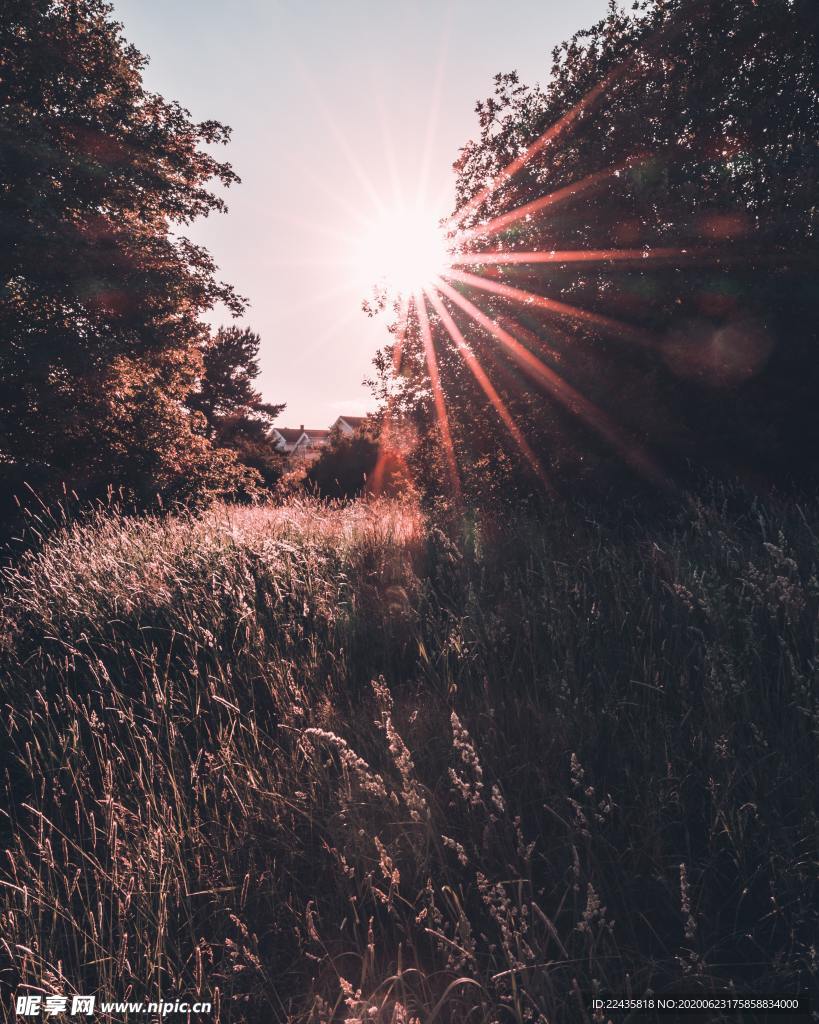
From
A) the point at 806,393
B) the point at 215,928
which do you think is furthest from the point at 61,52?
the point at 215,928

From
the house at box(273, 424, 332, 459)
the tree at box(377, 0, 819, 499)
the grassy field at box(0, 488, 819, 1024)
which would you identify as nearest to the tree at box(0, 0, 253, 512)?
the tree at box(377, 0, 819, 499)

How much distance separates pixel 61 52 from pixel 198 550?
1379 cm

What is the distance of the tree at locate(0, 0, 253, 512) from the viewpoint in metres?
11.6

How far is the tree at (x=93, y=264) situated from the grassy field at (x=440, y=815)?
10875 millimetres

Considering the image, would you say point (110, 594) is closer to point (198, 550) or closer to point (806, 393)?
point (198, 550)

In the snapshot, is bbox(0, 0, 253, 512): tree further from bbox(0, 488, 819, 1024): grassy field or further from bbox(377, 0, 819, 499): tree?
bbox(0, 488, 819, 1024): grassy field

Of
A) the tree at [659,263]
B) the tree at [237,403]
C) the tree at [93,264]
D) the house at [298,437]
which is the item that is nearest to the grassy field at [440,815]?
the tree at [659,263]

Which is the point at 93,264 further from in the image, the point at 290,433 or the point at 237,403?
the point at 290,433

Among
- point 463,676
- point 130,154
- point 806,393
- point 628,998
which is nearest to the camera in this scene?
point 628,998

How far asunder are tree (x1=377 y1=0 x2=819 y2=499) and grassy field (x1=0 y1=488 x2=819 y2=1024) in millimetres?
3738

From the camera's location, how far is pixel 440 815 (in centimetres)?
197

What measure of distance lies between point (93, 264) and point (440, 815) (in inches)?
551

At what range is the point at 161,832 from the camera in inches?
77.9

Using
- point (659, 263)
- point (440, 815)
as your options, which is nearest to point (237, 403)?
point (659, 263)
